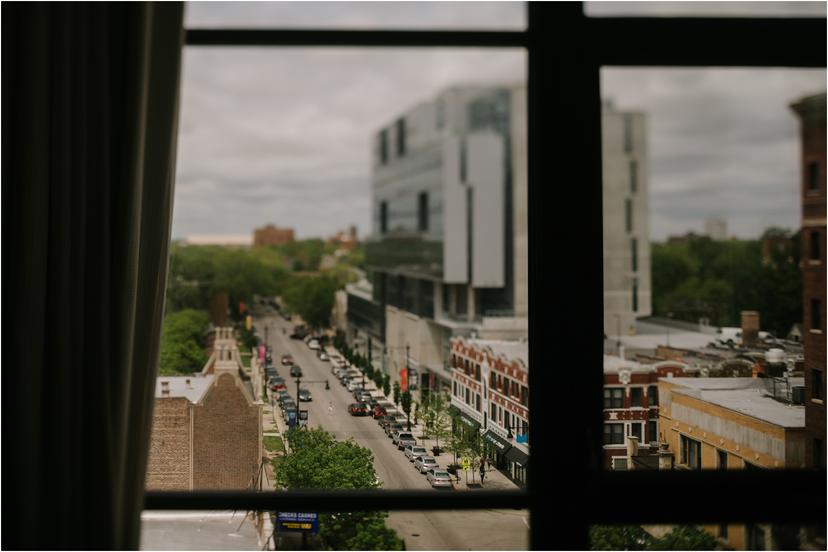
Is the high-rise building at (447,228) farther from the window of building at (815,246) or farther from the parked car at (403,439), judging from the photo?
the window of building at (815,246)

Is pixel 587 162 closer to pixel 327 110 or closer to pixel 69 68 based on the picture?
pixel 327 110

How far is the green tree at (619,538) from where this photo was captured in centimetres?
187

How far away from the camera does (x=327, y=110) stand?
204 cm

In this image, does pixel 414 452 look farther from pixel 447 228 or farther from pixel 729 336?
pixel 729 336

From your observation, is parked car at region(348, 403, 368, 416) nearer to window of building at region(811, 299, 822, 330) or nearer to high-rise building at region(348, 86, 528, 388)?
high-rise building at region(348, 86, 528, 388)

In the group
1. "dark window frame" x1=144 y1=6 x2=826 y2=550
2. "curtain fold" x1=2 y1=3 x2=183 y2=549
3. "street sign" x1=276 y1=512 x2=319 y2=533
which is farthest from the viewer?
"street sign" x1=276 y1=512 x2=319 y2=533

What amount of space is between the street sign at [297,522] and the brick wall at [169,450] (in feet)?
0.95

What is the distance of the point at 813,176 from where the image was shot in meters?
2.02

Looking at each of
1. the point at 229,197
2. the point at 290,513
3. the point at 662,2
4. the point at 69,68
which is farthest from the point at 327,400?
the point at 662,2

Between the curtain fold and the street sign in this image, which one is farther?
the street sign

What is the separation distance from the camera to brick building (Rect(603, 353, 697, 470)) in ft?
6.26

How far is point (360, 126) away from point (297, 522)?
1133 millimetres

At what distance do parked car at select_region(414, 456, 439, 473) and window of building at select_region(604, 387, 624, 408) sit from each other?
516mm

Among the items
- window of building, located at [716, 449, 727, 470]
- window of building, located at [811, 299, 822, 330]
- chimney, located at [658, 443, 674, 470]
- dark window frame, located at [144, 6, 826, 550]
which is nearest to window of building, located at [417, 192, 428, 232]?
dark window frame, located at [144, 6, 826, 550]
